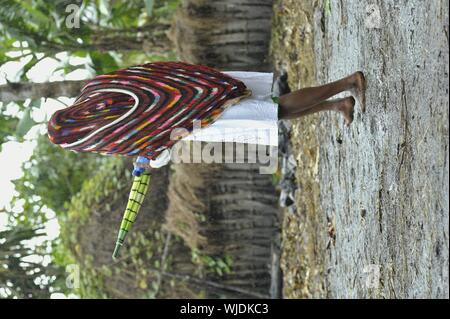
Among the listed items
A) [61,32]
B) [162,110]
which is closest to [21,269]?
[61,32]

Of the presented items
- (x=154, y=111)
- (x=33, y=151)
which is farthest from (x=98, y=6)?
(x=154, y=111)

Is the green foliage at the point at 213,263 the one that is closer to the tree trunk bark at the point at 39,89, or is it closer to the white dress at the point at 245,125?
the tree trunk bark at the point at 39,89

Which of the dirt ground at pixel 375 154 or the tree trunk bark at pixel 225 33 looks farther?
the tree trunk bark at pixel 225 33

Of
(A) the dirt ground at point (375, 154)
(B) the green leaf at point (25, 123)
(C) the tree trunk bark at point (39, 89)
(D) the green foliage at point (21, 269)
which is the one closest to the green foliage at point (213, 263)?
(A) the dirt ground at point (375, 154)

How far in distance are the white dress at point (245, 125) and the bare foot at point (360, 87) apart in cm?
36

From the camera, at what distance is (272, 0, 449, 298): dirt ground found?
2.55 m

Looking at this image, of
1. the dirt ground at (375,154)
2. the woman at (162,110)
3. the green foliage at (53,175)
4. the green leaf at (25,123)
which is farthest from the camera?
the green foliage at (53,175)

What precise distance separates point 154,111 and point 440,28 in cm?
114

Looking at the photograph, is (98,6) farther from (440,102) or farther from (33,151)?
(440,102)

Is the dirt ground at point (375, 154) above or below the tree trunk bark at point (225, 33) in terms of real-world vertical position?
below

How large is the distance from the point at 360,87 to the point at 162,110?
844mm

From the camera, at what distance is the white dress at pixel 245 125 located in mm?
3148

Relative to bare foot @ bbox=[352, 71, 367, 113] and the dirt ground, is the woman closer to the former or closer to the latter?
bare foot @ bbox=[352, 71, 367, 113]

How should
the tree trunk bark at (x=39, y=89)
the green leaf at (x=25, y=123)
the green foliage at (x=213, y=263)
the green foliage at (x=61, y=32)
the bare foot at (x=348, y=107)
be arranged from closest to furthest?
the bare foot at (x=348, y=107)
the tree trunk bark at (x=39, y=89)
the green leaf at (x=25, y=123)
the green foliage at (x=61, y=32)
the green foliage at (x=213, y=263)
